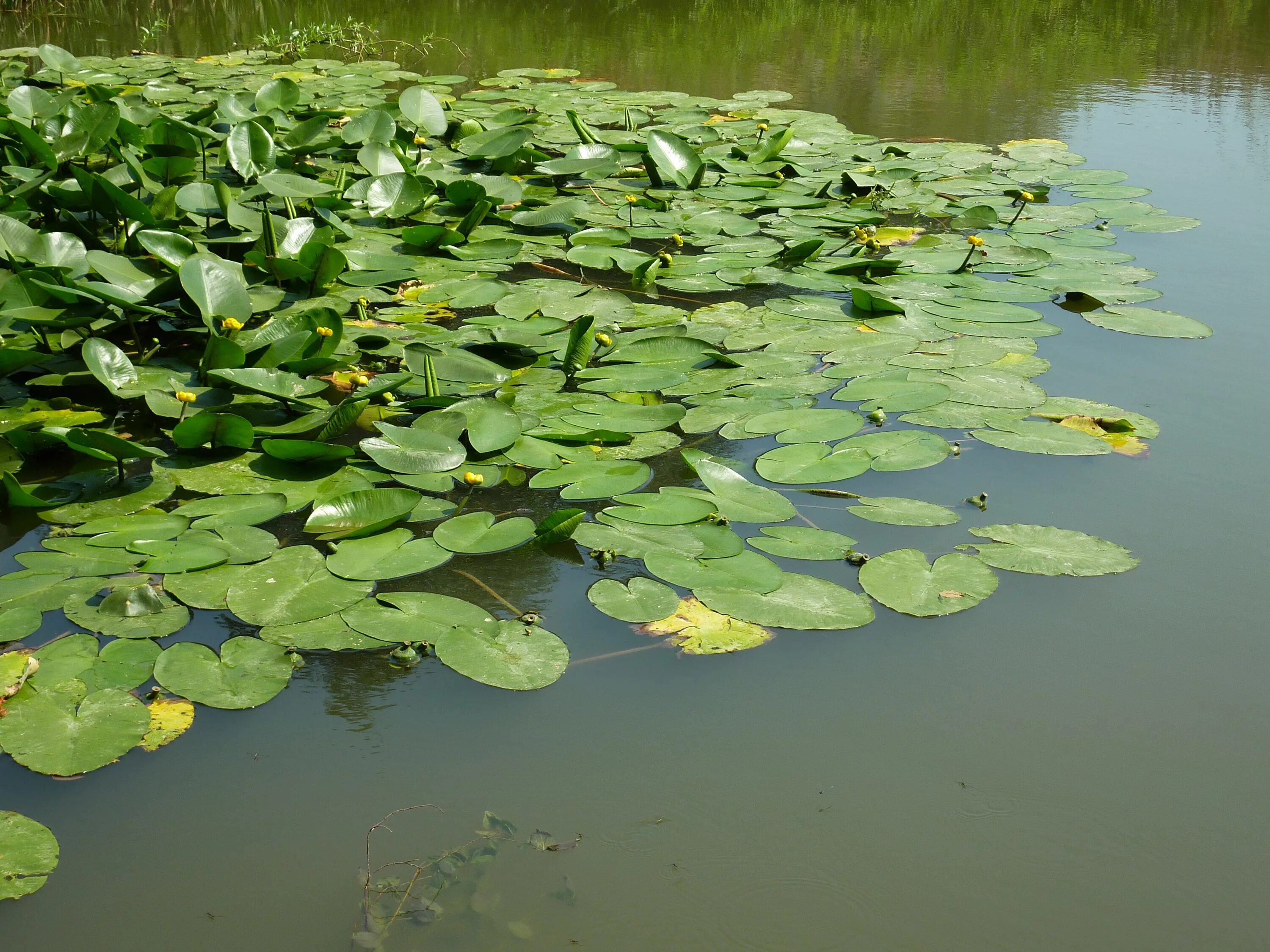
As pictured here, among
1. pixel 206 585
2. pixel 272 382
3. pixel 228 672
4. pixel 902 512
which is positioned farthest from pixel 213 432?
pixel 902 512

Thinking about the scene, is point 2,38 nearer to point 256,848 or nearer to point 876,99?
point 876,99

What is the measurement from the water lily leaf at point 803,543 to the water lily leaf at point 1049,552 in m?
0.25

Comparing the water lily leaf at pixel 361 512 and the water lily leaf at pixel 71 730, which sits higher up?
the water lily leaf at pixel 361 512

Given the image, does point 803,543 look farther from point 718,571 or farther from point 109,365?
point 109,365

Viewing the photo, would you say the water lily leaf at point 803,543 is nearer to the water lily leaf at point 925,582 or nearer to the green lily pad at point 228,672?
the water lily leaf at point 925,582

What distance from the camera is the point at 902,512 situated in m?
1.87

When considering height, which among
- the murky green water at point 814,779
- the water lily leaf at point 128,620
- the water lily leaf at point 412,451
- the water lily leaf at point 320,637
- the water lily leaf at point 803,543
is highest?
the water lily leaf at point 412,451

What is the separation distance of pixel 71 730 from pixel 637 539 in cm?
92

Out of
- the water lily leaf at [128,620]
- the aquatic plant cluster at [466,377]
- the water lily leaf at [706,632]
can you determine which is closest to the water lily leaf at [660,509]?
the aquatic plant cluster at [466,377]

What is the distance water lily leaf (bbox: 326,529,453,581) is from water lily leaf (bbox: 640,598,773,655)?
41cm

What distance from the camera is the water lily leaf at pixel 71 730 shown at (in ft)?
4.28

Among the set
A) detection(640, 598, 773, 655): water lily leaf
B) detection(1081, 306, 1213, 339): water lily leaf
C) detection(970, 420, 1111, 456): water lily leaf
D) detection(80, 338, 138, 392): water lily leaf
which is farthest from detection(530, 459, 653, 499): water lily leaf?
detection(1081, 306, 1213, 339): water lily leaf

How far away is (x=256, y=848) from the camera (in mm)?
1209

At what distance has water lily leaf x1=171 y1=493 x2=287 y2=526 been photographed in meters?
1.82
